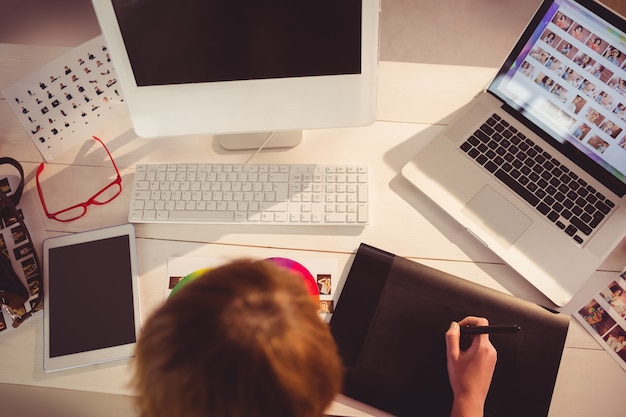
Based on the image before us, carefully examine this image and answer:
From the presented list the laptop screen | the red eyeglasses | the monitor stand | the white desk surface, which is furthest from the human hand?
the red eyeglasses

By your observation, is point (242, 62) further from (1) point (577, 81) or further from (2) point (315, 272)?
(1) point (577, 81)

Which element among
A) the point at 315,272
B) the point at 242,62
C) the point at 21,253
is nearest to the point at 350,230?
the point at 315,272

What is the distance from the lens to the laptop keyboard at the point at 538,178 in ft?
2.73

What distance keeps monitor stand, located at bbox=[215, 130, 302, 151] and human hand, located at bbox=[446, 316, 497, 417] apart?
45cm

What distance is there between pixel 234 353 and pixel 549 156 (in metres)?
0.69

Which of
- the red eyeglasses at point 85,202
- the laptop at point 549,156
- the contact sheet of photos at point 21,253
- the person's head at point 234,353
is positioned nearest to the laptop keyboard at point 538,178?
the laptop at point 549,156

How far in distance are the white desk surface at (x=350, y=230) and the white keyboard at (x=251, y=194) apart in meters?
0.03

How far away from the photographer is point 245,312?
48 centimetres

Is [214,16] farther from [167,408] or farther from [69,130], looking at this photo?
[167,408]

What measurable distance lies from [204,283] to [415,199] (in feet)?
1.68

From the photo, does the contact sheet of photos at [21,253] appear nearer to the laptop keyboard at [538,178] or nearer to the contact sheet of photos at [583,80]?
the laptop keyboard at [538,178]

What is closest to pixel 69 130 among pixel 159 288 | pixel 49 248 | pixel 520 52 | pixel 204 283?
pixel 49 248

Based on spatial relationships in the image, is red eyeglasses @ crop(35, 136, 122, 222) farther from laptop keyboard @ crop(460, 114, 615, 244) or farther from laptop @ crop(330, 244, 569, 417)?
laptop keyboard @ crop(460, 114, 615, 244)

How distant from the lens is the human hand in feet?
2.42
